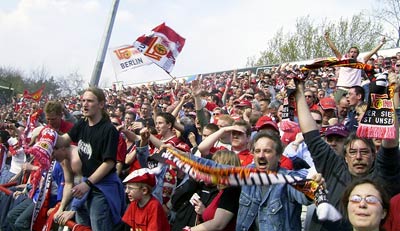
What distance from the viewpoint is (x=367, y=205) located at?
3.50 meters

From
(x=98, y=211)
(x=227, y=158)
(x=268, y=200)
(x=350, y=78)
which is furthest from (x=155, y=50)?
(x=268, y=200)

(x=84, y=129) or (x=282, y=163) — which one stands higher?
(x=84, y=129)

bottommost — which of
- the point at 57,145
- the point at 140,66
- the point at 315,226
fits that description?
the point at 315,226

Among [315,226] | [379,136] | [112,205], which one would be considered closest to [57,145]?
[112,205]

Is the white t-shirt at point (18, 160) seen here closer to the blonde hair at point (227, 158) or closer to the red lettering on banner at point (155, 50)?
the red lettering on banner at point (155, 50)

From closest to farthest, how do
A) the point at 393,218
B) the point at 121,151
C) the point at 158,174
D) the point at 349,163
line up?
the point at 393,218, the point at 349,163, the point at 158,174, the point at 121,151

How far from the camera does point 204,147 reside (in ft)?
19.5

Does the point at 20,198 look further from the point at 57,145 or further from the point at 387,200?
the point at 387,200

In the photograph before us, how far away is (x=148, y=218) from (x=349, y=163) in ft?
6.70

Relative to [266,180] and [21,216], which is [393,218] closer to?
[266,180]

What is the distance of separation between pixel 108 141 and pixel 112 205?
0.66m

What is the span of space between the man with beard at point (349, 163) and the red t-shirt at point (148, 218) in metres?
1.62

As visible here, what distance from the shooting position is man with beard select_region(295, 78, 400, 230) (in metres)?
4.05

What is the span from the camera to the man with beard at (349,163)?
405 cm
